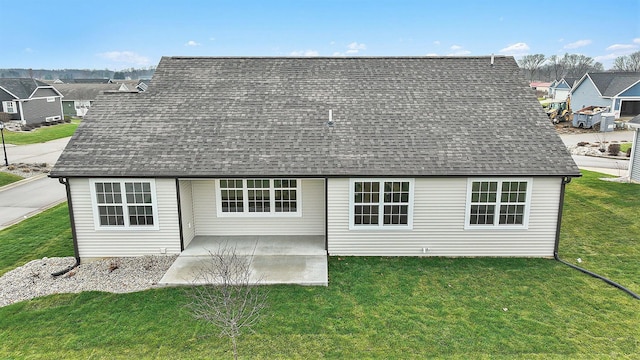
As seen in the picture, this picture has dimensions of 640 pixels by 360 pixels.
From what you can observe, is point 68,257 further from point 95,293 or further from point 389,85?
point 389,85

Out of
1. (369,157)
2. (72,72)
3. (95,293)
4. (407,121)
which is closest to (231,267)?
(95,293)

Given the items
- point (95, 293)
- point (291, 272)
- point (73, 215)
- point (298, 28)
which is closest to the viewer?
point (95, 293)

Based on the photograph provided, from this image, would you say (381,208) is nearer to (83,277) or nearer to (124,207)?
(124,207)

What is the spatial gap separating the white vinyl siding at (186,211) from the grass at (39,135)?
3514cm

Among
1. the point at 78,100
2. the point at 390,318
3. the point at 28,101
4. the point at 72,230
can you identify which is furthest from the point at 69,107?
the point at 390,318

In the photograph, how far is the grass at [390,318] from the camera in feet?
27.8

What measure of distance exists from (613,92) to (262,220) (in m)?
50.5

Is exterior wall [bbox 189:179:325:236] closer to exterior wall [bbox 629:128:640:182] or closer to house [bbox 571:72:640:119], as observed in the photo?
exterior wall [bbox 629:128:640:182]

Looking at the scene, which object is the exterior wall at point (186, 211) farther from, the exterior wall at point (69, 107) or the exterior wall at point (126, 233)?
the exterior wall at point (69, 107)

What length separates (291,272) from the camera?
11570mm

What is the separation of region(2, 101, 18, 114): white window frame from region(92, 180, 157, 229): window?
158ft

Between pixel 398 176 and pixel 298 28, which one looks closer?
pixel 398 176

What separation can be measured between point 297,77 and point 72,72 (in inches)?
8760

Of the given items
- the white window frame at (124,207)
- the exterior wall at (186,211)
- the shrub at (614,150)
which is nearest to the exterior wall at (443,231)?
the exterior wall at (186,211)
